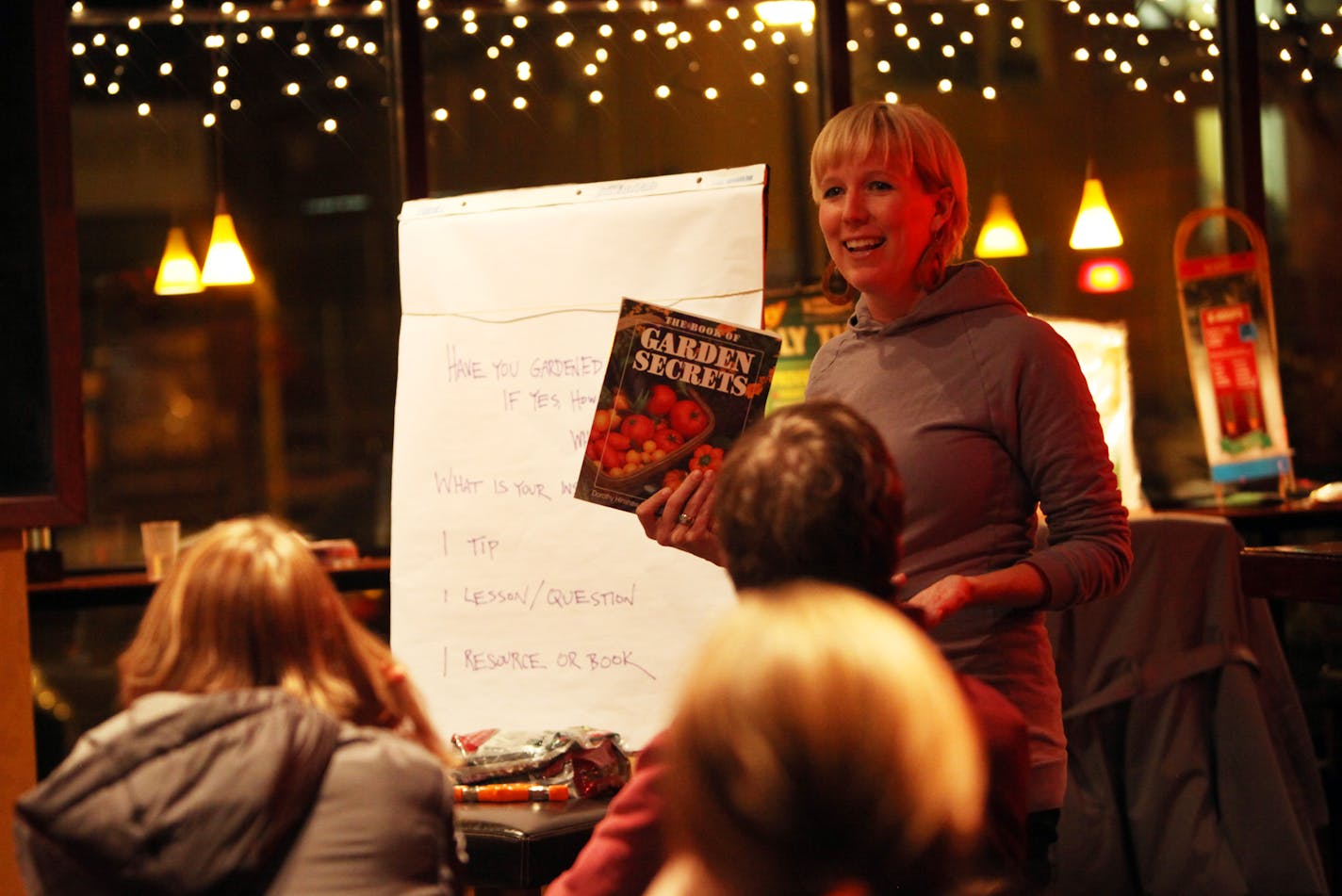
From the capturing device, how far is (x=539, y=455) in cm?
262

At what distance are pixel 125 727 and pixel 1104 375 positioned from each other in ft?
11.4

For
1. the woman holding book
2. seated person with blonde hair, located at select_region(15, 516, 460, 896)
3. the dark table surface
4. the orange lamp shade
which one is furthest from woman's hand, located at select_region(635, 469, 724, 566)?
the orange lamp shade

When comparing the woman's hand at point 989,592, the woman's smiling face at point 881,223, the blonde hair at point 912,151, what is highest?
the blonde hair at point 912,151

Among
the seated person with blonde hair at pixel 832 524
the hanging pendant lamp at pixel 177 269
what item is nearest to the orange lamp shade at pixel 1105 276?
the hanging pendant lamp at pixel 177 269

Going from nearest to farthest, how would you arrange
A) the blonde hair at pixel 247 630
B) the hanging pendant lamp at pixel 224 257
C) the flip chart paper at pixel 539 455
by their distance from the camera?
the blonde hair at pixel 247 630
the flip chart paper at pixel 539 455
the hanging pendant lamp at pixel 224 257

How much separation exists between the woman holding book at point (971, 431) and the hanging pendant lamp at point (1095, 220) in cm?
297

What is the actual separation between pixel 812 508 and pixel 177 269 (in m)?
3.72

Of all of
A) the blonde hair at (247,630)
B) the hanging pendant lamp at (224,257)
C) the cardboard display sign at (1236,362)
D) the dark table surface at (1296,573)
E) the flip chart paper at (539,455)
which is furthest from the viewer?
the hanging pendant lamp at (224,257)

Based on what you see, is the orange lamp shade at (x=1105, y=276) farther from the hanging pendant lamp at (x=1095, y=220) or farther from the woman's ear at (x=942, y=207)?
the woman's ear at (x=942, y=207)

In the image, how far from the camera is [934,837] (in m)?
0.98

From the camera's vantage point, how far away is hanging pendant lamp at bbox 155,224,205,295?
4.54 meters

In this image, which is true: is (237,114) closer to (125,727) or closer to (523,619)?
(523,619)

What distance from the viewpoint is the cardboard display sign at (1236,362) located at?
14.5 ft

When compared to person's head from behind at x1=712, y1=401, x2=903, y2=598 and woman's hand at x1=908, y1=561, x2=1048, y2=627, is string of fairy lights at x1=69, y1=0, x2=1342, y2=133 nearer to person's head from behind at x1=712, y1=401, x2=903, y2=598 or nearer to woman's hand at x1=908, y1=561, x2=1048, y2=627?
woman's hand at x1=908, y1=561, x2=1048, y2=627
